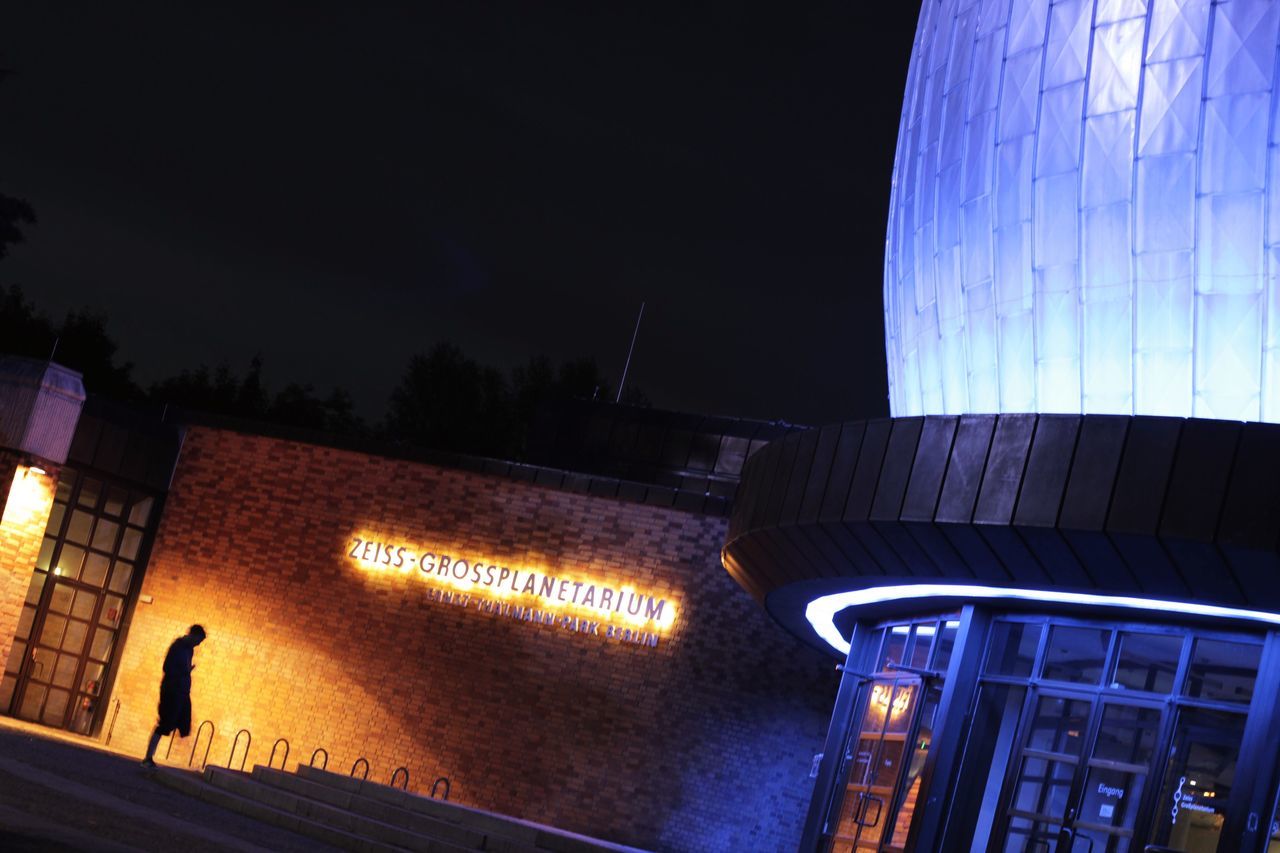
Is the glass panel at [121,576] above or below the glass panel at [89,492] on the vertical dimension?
below

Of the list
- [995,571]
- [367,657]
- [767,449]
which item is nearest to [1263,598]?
[995,571]

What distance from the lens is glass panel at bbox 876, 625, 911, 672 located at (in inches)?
591

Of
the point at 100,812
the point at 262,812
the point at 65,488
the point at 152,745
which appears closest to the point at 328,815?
the point at 262,812

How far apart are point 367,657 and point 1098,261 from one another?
1435 cm

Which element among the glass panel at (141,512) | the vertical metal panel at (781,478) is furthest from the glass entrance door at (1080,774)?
the glass panel at (141,512)

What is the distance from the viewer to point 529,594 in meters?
22.8

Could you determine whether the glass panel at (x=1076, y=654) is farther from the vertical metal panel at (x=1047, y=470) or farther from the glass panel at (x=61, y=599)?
the glass panel at (x=61, y=599)

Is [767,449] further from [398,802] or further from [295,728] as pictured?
[295,728]

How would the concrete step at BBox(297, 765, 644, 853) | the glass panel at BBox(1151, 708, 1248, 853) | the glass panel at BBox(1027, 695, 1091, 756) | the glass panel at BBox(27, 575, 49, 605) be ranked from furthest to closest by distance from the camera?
the glass panel at BBox(27, 575, 49, 605) < the concrete step at BBox(297, 765, 644, 853) < the glass panel at BBox(1027, 695, 1091, 756) < the glass panel at BBox(1151, 708, 1248, 853)

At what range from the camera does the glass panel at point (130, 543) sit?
2473cm

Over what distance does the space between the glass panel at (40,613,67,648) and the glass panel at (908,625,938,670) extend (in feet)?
48.3

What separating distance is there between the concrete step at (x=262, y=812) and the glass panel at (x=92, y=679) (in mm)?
6358

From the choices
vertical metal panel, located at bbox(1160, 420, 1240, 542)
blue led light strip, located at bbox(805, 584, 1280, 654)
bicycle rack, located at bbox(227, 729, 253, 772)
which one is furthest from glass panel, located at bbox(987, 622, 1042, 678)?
bicycle rack, located at bbox(227, 729, 253, 772)

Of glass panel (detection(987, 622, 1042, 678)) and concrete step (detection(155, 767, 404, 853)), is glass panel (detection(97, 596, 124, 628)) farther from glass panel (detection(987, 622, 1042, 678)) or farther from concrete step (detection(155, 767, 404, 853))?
glass panel (detection(987, 622, 1042, 678))
